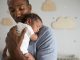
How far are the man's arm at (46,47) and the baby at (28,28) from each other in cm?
3

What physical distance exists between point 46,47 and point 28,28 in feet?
0.33

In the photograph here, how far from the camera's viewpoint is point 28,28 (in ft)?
2.27

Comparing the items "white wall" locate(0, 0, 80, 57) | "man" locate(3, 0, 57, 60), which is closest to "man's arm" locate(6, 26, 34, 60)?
"man" locate(3, 0, 57, 60)

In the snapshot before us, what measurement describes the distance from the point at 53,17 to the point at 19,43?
38.5 inches

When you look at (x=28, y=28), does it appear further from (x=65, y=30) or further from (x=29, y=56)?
(x=65, y=30)

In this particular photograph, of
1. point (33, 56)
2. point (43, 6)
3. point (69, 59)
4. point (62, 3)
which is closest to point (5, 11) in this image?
point (43, 6)

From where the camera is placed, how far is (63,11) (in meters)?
1.61

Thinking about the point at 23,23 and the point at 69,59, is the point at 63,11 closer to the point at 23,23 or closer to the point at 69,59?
the point at 69,59

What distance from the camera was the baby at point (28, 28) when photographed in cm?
67

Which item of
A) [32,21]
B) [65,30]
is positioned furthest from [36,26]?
[65,30]

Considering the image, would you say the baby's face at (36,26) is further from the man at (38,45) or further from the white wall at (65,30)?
the white wall at (65,30)

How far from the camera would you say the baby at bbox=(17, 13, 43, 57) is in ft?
2.21

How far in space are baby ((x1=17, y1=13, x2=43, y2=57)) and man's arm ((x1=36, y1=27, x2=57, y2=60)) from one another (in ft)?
0.09

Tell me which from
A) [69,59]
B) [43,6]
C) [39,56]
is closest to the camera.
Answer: [39,56]
